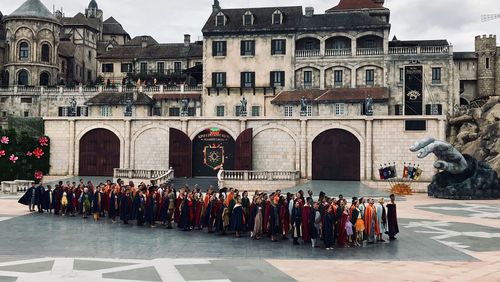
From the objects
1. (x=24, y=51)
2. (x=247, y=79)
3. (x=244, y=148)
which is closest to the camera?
(x=244, y=148)

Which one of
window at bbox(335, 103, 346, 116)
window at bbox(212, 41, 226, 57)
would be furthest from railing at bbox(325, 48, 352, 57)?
window at bbox(212, 41, 226, 57)

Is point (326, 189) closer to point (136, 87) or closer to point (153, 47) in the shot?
point (136, 87)

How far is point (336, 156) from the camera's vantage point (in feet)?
133

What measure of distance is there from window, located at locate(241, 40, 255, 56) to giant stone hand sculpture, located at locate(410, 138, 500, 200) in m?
23.7

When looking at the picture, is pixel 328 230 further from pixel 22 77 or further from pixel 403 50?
pixel 22 77

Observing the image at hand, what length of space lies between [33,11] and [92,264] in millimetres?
55790

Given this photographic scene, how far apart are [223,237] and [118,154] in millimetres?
26088

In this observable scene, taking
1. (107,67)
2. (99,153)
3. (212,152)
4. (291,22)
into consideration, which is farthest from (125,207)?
(107,67)

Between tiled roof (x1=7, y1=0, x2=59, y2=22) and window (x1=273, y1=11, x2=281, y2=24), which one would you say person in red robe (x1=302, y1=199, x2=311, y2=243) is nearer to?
window (x1=273, y1=11, x2=281, y2=24)

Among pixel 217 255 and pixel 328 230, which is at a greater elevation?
pixel 328 230

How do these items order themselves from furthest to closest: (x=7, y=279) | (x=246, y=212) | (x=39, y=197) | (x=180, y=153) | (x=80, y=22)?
(x=80, y=22), (x=180, y=153), (x=39, y=197), (x=246, y=212), (x=7, y=279)

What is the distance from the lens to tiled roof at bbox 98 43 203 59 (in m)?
63.5

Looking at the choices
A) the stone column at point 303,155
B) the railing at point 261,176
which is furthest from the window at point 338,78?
the railing at point 261,176

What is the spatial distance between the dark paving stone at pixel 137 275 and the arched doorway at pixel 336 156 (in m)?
28.0
